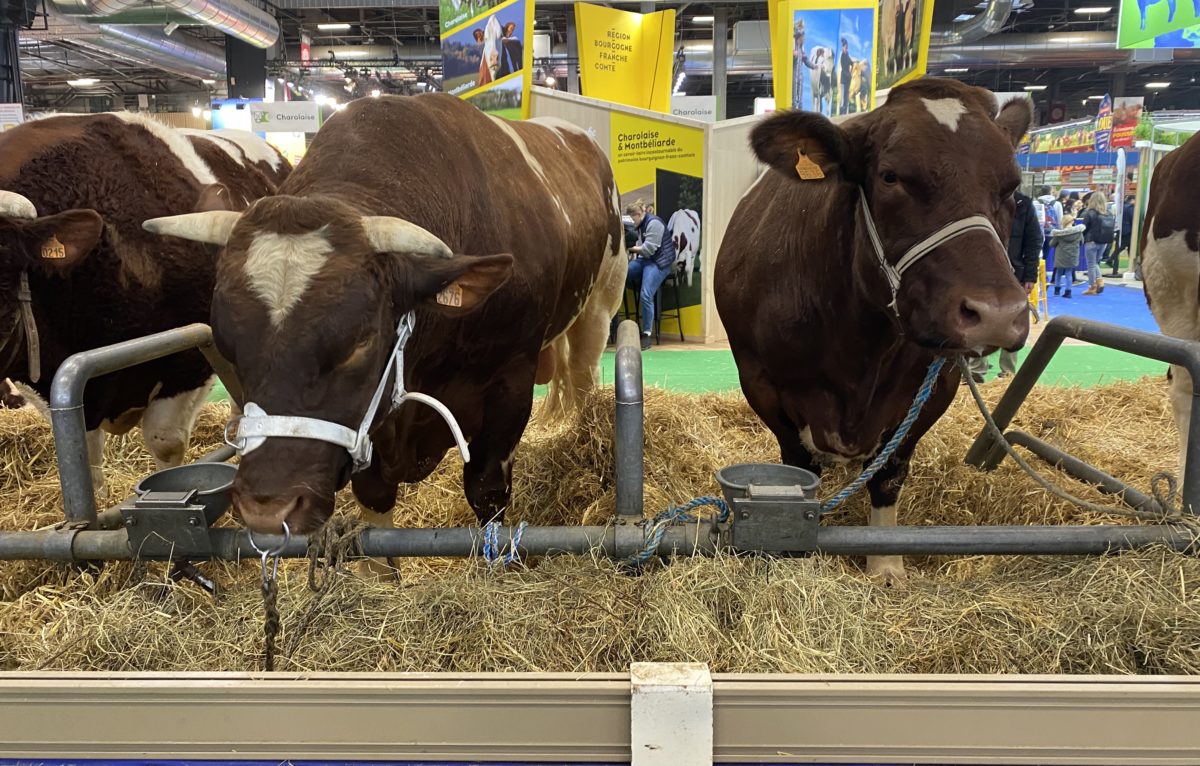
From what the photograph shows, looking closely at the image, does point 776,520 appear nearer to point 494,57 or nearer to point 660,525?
point 660,525

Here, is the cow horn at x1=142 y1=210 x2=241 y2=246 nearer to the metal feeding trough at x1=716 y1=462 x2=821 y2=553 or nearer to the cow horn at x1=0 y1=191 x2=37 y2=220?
the cow horn at x1=0 y1=191 x2=37 y2=220

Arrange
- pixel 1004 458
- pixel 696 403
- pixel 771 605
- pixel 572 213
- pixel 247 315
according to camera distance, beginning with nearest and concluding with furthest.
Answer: pixel 247 315, pixel 771 605, pixel 572 213, pixel 1004 458, pixel 696 403

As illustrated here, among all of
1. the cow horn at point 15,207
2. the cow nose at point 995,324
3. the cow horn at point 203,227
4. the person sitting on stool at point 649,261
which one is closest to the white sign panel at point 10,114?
the person sitting on stool at point 649,261

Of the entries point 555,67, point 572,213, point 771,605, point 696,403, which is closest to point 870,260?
point 771,605

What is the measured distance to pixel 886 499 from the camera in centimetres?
321

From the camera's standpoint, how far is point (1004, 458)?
3826mm

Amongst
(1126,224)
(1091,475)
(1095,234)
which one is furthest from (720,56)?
(1091,475)

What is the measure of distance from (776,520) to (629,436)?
394 mm

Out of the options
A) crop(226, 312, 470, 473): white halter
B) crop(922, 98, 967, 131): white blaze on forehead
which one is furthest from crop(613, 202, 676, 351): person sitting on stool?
crop(226, 312, 470, 473): white halter

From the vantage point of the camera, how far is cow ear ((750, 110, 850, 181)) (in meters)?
2.39

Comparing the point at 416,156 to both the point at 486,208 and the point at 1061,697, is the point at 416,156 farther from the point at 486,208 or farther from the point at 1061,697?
the point at 1061,697

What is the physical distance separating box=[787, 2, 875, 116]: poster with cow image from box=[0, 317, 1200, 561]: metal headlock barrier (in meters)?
6.98

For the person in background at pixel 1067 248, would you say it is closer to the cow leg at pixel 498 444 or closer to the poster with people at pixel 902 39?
the poster with people at pixel 902 39

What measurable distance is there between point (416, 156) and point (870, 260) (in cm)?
144
